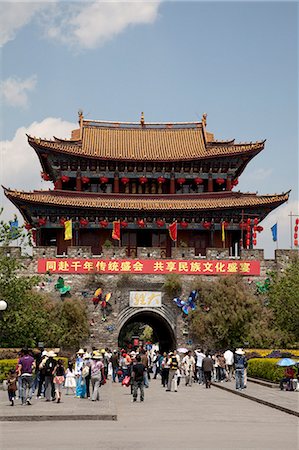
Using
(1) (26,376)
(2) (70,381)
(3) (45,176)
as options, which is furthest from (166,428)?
(3) (45,176)

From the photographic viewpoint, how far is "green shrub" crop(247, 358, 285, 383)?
23.7 m

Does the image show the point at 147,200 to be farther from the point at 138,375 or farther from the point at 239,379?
the point at 138,375

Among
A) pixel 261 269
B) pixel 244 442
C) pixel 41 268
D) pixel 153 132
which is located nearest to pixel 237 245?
pixel 261 269

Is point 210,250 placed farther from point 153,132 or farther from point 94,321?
point 153,132

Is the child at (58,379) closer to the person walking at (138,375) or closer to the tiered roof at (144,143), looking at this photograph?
the person walking at (138,375)

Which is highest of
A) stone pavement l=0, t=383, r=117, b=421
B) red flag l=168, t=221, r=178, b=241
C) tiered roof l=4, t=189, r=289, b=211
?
tiered roof l=4, t=189, r=289, b=211

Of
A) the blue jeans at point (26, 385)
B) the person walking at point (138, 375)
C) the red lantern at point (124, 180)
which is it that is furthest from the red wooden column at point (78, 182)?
the blue jeans at point (26, 385)

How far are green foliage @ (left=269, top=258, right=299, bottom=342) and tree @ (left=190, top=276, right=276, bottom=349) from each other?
2.79 ft

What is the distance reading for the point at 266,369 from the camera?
25.5 metres

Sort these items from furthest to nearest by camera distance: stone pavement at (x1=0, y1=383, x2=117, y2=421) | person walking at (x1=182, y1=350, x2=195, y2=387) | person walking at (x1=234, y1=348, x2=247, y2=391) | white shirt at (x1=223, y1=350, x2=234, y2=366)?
white shirt at (x1=223, y1=350, x2=234, y2=366)
person walking at (x1=182, y1=350, x2=195, y2=387)
person walking at (x1=234, y1=348, x2=247, y2=391)
stone pavement at (x1=0, y1=383, x2=117, y2=421)

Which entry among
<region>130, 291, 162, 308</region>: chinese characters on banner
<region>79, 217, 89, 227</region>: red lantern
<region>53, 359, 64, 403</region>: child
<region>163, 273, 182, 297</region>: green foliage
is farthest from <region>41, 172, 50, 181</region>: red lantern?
<region>53, 359, 64, 403</region>: child

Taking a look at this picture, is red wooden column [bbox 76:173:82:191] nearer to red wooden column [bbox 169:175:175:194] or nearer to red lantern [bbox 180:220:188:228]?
red wooden column [bbox 169:175:175:194]

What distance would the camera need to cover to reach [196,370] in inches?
1139

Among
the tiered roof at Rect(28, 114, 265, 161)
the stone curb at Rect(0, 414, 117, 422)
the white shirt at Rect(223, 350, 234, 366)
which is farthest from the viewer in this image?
the tiered roof at Rect(28, 114, 265, 161)
